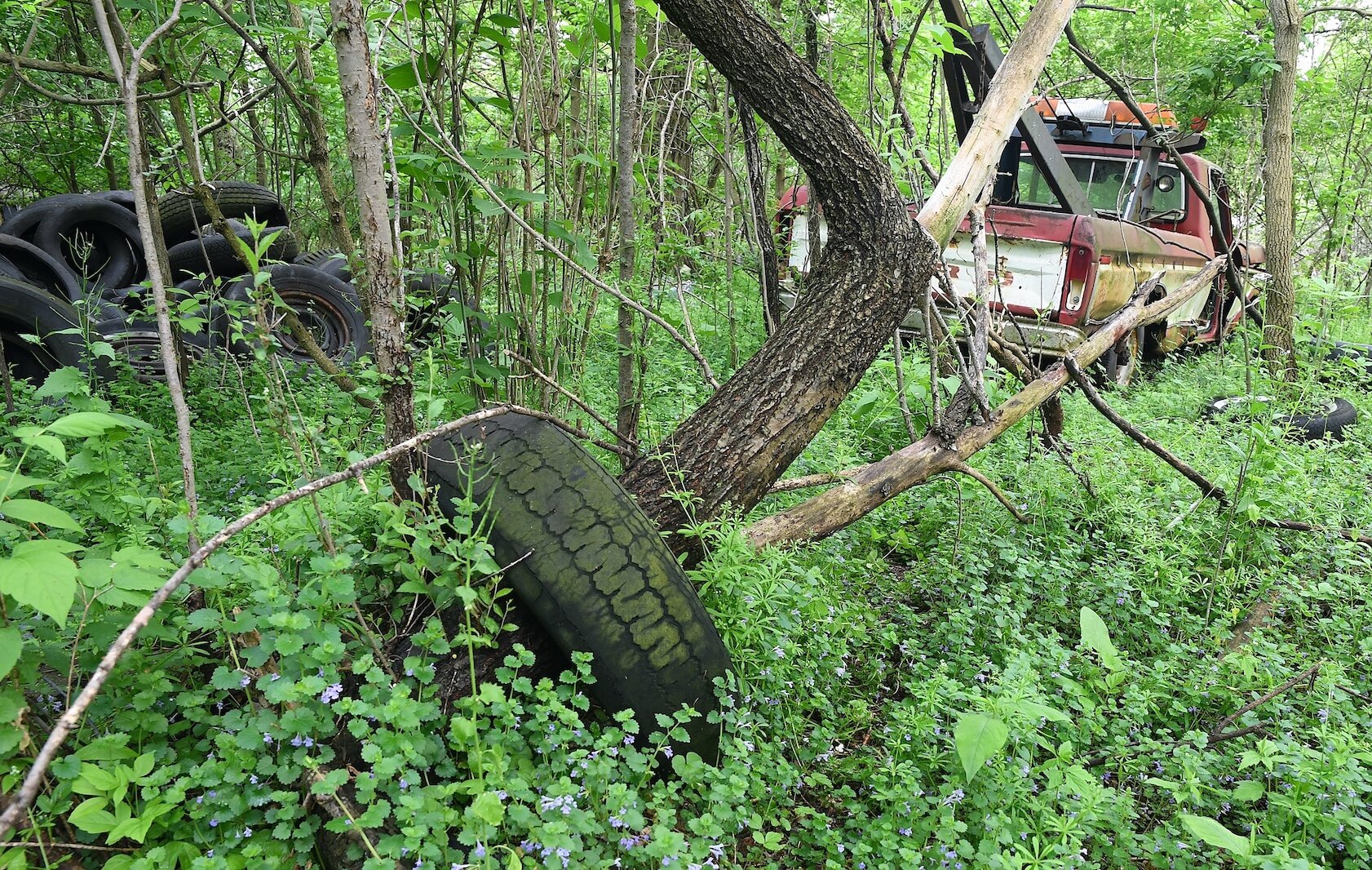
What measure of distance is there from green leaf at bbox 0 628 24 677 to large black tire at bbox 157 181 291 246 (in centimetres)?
442

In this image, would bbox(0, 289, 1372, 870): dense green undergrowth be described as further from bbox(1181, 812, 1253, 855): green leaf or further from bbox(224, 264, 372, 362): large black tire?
bbox(224, 264, 372, 362): large black tire

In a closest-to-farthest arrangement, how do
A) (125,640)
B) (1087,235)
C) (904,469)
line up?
(125,640) → (904,469) → (1087,235)

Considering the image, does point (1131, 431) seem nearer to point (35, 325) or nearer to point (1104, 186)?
point (1104, 186)

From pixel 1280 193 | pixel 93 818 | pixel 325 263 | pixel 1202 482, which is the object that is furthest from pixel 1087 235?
pixel 93 818

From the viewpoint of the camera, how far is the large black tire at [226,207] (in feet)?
17.5

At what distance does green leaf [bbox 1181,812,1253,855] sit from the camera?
173 cm

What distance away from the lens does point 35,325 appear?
14.2ft

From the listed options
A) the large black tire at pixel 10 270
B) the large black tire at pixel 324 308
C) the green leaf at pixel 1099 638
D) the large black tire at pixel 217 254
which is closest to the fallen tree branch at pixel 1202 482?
the green leaf at pixel 1099 638

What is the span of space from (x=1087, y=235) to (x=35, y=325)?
6.38 meters

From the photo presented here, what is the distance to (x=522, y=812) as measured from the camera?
1.62m

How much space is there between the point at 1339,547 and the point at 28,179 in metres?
9.68

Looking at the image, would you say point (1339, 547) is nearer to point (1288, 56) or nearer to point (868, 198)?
point (868, 198)

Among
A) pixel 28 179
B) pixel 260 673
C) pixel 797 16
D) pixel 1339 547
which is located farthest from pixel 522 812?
pixel 28 179

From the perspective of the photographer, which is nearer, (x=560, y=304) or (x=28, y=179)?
(x=560, y=304)
